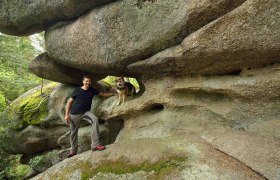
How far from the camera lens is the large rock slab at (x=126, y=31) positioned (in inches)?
303

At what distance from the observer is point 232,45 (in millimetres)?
7160

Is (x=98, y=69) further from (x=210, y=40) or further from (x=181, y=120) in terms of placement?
(x=210, y=40)

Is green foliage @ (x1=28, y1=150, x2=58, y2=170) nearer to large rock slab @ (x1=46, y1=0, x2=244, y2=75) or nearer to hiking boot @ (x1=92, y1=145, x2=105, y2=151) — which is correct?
large rock slab @ (x1=46, y1=0, x2=244, y2=75)

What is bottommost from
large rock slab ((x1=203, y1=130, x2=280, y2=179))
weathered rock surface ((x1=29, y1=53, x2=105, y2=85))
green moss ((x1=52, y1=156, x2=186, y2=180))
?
green moss ((x1=52, y1=156, x2=186, y2=180))

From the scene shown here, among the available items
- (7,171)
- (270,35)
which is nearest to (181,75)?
(270,35)

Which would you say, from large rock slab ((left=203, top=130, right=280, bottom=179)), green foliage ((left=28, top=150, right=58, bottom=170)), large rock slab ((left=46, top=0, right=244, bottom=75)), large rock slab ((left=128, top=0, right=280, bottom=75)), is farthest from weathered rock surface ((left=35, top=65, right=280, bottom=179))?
green foliage ((left=28, top=150, right=58, bottom=170))

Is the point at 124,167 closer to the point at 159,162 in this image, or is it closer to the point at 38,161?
the point at 159,162

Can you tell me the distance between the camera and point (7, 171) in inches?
560

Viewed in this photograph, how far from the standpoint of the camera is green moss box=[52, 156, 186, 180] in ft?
21.1

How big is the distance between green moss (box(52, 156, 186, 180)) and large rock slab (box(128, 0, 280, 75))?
9.38 feet

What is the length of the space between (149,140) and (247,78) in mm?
3141

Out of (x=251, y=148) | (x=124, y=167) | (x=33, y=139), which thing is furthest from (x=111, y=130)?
(x=251, y=148)

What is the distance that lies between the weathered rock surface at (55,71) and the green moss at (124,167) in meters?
4.99

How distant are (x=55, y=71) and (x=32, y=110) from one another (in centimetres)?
300
